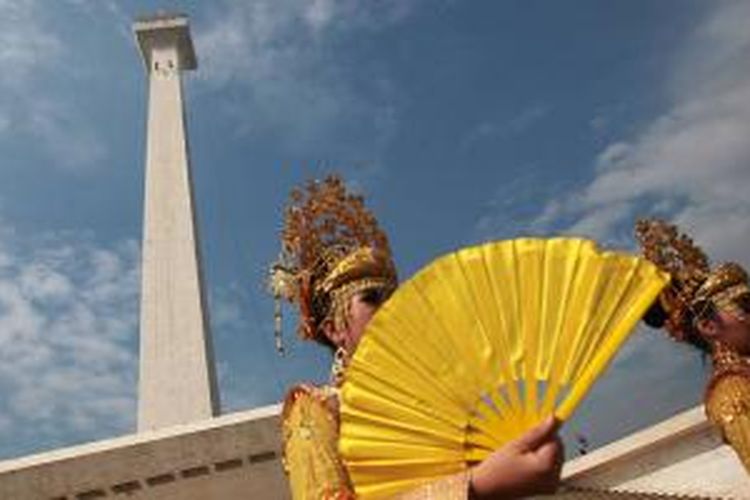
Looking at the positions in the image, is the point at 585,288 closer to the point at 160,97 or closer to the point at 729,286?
the point at 729,286

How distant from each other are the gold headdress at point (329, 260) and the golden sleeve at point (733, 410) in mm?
1784

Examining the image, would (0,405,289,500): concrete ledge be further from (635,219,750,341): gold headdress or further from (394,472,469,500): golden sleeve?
(394,472,469,500): golden sleeve

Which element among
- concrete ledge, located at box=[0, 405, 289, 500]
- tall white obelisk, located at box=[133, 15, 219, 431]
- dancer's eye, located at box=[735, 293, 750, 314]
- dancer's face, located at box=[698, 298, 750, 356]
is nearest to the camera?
dancer's face, located at box=[698, 298, 750, 356]

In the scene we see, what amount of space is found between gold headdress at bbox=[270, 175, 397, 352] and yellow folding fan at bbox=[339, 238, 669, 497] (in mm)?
666

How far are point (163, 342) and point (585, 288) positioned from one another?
18.2 m

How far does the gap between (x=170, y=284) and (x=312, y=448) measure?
728 inches

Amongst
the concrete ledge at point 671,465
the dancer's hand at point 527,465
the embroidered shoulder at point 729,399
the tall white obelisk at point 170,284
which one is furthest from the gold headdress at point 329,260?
the tall white obelisk at point 170,284

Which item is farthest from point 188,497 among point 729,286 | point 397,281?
point 397,281

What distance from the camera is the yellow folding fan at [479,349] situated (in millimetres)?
1913

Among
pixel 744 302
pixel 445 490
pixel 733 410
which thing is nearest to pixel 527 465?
pixel 445 490

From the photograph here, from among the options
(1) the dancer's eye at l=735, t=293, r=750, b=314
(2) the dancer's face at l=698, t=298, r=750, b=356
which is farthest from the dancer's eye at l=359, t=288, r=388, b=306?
(1) the dancer's eye at l=735, t=293, r=750, b=314

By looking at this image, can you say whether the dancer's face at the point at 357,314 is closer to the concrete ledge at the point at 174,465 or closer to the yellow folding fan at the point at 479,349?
the yellow folding fan at the point at 479,349

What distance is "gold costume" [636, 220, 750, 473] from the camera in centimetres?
407

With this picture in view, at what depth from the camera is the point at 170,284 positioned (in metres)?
20.5
